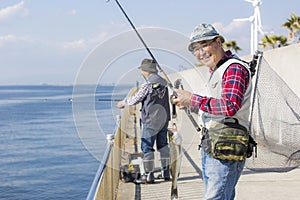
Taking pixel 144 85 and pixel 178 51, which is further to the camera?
pixel 144 85

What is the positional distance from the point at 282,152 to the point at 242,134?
429cm

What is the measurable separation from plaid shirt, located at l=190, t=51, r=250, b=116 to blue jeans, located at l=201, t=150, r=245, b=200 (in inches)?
17.9

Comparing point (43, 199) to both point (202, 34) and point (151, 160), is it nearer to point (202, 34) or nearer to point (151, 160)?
point (151, 160)

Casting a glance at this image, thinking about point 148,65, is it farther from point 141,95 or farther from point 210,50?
point 210,50

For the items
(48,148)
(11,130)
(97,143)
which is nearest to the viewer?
(97,143)

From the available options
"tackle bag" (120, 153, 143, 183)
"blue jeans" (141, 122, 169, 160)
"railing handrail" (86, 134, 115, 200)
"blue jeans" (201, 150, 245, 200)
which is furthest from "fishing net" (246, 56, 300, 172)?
"blue jeans" (201, 150, 245, 200)

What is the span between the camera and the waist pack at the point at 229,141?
157 inches

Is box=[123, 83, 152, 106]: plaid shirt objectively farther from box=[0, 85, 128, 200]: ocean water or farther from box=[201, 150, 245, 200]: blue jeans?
box=[201, 150, 245, 200]: blue jeans

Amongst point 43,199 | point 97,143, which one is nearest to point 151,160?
point 97,143

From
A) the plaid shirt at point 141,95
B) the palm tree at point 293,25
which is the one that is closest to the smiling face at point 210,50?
the plaid shirt at point 141,95

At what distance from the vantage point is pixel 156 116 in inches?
298

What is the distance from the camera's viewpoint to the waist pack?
13.1 feet

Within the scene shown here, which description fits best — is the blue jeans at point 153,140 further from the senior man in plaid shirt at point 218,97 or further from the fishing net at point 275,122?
the senior man in plaid shirt at point 218,97

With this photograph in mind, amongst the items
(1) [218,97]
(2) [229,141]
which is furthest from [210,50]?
(2) [229,141]
